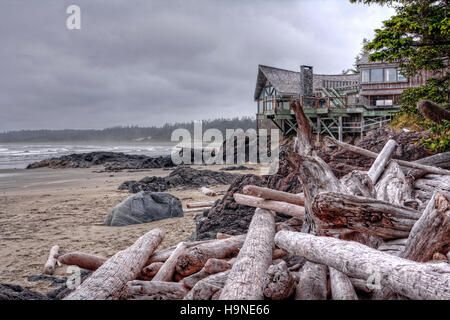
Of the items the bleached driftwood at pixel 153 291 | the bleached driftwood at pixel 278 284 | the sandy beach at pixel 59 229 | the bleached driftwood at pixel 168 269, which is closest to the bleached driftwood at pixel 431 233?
the bleached driftwood at pixel 278 284

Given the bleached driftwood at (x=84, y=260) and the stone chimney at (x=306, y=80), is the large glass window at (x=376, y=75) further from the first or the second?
the bleached driftwood at (x=84, y=260)

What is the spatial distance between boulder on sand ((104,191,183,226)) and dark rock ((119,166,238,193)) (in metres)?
4.94

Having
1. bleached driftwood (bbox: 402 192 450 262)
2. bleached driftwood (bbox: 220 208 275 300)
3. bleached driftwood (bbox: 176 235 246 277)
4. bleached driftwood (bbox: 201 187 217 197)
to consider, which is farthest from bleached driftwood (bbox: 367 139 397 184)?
bleached driftwood (bbox: 201 187 217 197)

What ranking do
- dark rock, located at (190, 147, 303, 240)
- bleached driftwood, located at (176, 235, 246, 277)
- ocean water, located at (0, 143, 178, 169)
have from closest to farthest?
1. bleached driftwood, located at (176, 235, 246, 277)
2. dark rock, located at (190, 147, 303, 240)
3. ocean water, located at (0, 143, 178, 169)

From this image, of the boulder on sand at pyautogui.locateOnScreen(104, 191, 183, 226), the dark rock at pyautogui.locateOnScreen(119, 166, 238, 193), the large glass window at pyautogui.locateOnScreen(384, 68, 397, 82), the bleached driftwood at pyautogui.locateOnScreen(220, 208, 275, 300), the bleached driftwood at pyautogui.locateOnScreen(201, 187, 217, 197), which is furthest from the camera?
the large glass window at pyautogui.locateOnScreen(384, 68, 397, 82)

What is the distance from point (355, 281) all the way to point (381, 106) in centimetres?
2676

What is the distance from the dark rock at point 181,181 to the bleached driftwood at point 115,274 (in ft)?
34.0

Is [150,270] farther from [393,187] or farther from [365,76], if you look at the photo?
[365,76]

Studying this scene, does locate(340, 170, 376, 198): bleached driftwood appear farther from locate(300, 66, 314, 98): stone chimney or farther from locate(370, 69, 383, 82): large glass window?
locate(370, 69, 383, 82): large glass window

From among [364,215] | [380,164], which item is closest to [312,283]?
[364,215]

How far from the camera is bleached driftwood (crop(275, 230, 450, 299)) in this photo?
1.73 m

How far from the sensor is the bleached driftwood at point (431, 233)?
249 centimetres
